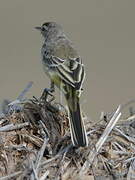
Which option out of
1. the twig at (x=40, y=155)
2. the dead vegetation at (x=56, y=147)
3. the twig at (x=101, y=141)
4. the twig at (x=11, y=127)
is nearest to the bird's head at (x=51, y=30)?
the dead vegetation at (x=56, y=147)

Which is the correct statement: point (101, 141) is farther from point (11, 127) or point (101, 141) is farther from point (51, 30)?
point (51, 30)

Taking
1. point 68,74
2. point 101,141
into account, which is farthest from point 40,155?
point 68,74

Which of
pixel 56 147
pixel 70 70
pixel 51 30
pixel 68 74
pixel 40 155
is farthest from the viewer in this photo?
pixel 51 30

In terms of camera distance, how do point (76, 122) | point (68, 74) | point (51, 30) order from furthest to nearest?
point (51, 30) → point (68, 74) → point (76, 122)

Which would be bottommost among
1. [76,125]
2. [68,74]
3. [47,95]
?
[76,125]

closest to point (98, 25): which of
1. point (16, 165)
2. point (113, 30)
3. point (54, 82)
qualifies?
point (113, 30)

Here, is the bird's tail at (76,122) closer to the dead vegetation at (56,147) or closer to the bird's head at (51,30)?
the dead vegetation at (56,147)

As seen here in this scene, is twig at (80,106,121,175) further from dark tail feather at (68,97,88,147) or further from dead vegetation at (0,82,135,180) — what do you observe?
dark tail feather at (68,97,88,147)
